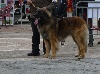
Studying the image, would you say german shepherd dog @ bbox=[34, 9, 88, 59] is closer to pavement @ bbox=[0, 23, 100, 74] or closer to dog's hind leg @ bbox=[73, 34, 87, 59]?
dog's hind leg @ bbox=[73, 34, 87, 59]

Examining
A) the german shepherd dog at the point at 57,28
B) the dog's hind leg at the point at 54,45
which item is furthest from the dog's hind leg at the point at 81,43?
the dog's hind leg at the point at 54,45

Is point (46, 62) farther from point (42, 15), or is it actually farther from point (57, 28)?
point (42, 15)

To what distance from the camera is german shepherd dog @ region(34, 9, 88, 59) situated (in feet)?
35.8

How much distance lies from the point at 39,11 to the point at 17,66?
1872mm

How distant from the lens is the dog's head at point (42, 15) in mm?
10781

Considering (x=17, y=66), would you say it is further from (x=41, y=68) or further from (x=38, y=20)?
(x=38, y=20)

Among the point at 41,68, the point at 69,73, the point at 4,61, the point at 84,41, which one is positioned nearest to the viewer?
the point at 69,73

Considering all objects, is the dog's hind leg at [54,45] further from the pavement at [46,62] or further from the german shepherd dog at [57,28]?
the pavement at [46,62]

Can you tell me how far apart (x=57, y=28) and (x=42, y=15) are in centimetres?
55

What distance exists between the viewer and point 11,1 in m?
22.6

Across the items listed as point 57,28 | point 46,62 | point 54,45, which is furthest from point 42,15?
point 46,62

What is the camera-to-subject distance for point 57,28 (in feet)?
36.2

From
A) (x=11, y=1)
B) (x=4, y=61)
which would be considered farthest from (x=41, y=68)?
A: (x=11, y=1)

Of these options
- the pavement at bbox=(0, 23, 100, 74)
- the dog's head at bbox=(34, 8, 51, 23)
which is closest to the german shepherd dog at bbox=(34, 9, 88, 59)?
the dog's head at bbox=(34, 8, 51, 23)
